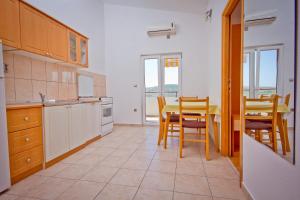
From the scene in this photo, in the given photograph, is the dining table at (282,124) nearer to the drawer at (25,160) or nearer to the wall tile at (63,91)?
the drawer at (25,160)

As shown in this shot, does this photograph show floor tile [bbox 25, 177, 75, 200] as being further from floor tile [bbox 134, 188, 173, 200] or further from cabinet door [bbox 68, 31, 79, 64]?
cabinet door [bbox 68, 31, 79, 64]

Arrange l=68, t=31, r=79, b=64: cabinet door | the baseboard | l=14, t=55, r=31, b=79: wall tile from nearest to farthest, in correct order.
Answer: the baseboard
l=14, t=55, r=31, b=79: wall tile
l=68, t=31, r=79, b=64: cabinet door

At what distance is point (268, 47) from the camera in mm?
1149

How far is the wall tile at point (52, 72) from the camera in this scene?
8.97ft

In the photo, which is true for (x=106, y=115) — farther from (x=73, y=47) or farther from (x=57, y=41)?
(x=57, y=41)

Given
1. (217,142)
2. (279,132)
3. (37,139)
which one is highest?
(279,132)

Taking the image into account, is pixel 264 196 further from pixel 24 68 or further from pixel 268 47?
pixel 24 68

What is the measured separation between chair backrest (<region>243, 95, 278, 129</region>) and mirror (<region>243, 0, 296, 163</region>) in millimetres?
14

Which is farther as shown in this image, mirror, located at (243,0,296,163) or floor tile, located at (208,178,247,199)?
floor tile, located at (208,178,247,199)

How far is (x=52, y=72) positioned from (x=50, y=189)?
201 centimetres

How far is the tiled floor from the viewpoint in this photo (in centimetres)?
151

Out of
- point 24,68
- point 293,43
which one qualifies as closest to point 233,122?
point 293,43

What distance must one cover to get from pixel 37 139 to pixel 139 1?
3908mm

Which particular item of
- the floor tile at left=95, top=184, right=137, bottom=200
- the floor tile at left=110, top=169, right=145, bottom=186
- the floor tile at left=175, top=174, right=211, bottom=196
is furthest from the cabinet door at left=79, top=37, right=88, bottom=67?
the floor tile at left=175, top=174, right=211, bottom=196
